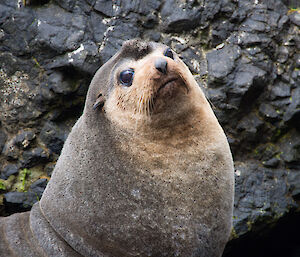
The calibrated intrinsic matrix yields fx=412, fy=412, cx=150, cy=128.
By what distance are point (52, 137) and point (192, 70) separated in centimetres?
195

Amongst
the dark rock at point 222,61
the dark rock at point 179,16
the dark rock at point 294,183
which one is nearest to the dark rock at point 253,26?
the dark rock at point 222,61

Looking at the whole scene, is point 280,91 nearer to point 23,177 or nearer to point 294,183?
point 294,183

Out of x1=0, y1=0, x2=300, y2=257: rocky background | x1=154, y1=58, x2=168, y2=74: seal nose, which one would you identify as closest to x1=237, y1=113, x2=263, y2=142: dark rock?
x1=0, y1=0, x2=300, y2=257: rocky background

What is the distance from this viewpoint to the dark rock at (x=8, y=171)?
509 cm

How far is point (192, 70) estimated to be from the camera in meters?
5.18

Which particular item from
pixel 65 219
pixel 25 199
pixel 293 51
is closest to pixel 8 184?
pixel 25 199

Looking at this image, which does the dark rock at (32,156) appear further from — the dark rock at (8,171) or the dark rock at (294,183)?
the dark rock at (294,183)

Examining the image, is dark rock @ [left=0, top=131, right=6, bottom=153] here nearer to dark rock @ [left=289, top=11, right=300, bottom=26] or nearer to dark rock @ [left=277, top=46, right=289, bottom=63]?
dark rock @ [left=277, top=46, right=289, bottom=63]

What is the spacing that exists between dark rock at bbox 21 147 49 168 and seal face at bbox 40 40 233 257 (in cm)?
198

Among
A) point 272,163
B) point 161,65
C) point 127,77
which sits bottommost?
point 272,163

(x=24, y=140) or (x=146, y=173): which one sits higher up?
(x=146, y=173)

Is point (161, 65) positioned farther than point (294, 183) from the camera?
No

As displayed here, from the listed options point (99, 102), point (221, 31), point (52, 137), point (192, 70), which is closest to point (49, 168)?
point (52, 137)

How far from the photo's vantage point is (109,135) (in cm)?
310
